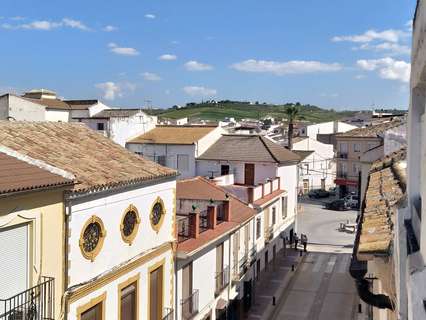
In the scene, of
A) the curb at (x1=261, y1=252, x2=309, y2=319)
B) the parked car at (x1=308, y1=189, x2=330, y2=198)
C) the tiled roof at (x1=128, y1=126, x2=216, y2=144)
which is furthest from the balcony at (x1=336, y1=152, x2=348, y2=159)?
the curb at (x1=261, y1=252, x2=309, y2=319)

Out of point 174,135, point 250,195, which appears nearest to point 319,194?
point 174,135

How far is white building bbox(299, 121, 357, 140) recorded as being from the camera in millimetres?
86625

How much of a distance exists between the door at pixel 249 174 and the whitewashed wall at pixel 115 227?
68.6 ft

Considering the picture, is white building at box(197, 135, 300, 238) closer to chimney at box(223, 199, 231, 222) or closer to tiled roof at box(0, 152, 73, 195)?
chimney at box(223, 199, 231, 222)

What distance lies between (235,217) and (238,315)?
5.11 metres

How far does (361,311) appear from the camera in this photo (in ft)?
87.4

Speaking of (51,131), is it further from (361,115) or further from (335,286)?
(361,115)

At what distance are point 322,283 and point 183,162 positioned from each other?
1501 cm

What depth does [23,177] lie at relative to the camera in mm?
10430

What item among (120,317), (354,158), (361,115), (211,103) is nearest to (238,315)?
(120,317)

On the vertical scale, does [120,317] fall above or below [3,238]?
below

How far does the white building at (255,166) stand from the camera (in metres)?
37.3

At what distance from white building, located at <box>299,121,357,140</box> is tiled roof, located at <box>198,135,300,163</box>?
46.4 meters

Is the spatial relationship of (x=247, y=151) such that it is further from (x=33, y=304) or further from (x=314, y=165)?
(x=314, y=165)
